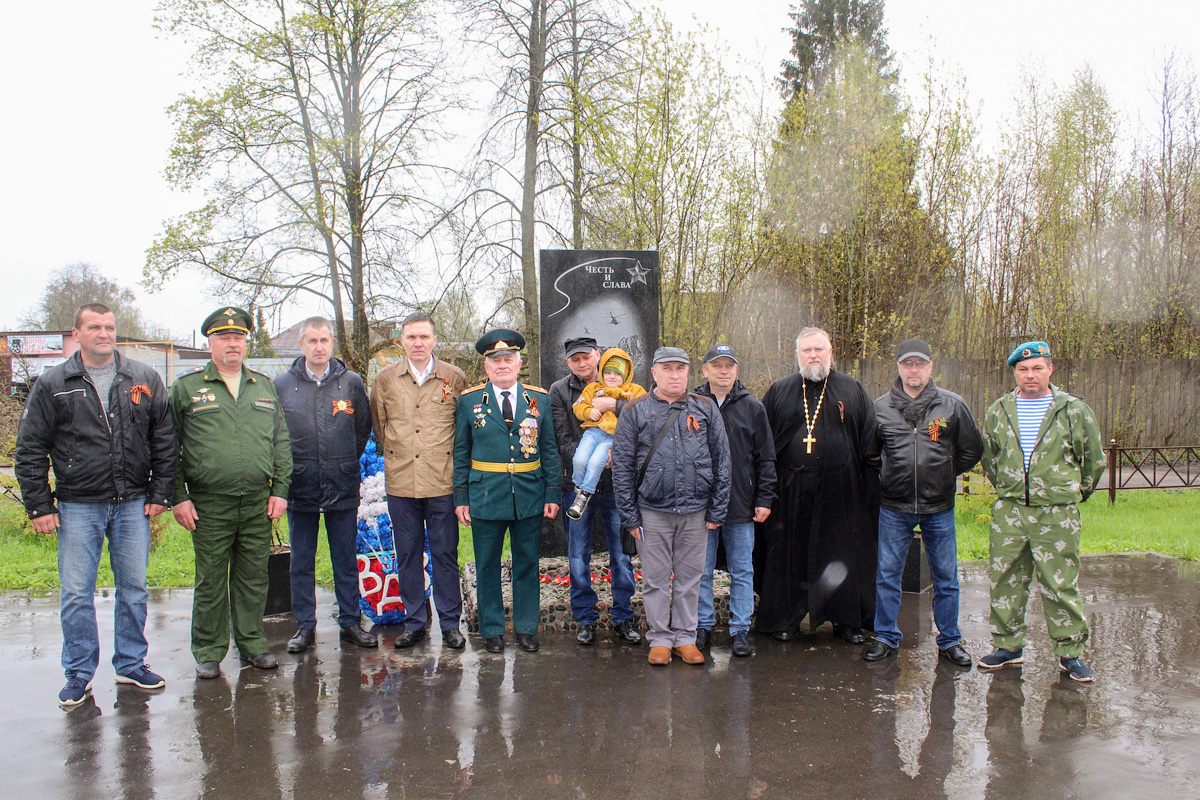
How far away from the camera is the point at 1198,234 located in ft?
50.3

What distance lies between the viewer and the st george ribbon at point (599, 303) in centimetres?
735

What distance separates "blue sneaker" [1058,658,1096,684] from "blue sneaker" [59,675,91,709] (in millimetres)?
5470

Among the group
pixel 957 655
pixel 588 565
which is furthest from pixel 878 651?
pixel 588 565

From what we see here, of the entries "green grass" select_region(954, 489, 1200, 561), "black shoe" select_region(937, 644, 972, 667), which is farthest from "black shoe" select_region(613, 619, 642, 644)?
"green grass" select_region(954, 489, 1200, 561)

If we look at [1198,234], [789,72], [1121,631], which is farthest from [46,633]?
[789,72]

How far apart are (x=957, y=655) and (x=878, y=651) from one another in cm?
45

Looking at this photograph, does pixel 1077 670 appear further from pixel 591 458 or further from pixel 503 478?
pixel 503 478

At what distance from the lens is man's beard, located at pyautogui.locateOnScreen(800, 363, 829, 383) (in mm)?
4934

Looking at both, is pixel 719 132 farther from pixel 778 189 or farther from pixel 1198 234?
pixel 1198 234

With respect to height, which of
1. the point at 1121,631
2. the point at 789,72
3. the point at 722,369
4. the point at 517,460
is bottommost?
the point at 1121,631

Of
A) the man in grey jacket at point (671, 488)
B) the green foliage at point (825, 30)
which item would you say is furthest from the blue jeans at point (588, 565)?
the green foliage at point (825, 30)

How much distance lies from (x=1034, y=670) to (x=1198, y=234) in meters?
15.4

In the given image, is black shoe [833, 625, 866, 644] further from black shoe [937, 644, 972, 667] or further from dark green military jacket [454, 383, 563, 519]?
dark green military jacket [454, 383, 563, 519]

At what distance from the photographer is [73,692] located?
3992mm
